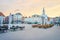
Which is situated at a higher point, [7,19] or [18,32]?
[7,19]

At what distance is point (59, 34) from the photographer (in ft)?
5.67

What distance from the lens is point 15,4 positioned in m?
1.81

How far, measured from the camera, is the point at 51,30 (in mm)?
1753

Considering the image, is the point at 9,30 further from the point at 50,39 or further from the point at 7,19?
the point at 50,39

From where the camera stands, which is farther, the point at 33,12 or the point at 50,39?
the point at 33,12

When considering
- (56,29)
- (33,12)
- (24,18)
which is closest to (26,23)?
(24,18)

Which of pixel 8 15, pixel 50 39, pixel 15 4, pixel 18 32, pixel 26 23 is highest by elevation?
pixel 15 4

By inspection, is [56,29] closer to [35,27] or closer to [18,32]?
[35,27]

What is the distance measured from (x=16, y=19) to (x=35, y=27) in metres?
0.32

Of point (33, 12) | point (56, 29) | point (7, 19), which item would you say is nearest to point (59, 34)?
point (56, 29)

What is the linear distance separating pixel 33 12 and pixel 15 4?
31 centimetres

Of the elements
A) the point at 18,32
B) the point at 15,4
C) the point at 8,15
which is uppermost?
the point at 15,4

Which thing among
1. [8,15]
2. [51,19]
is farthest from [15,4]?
[51,19]

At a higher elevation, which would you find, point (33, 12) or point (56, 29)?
point (33, 12)
